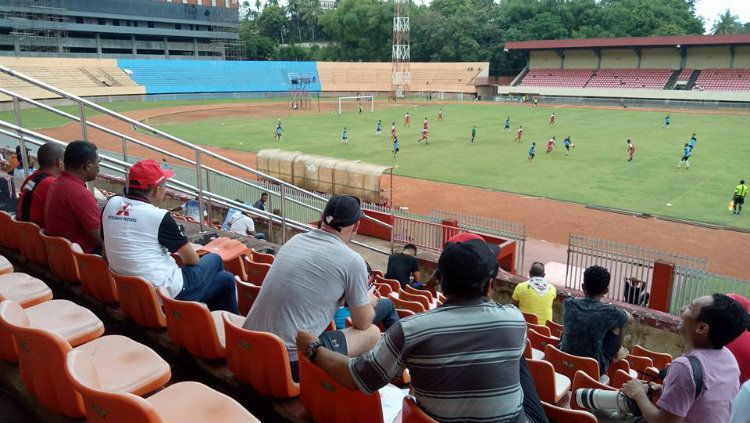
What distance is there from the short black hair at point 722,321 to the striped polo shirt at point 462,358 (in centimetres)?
129

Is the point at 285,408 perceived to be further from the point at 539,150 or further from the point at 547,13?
the point at 547,13

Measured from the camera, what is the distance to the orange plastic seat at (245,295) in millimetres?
4734

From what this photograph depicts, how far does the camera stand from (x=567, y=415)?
274 centimetres

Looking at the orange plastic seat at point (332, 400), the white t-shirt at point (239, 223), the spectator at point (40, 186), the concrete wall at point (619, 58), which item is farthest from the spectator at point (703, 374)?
the concrete wall at point (619, 58)

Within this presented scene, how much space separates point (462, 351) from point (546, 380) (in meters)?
1.64

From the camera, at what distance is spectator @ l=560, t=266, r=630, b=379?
180 inches

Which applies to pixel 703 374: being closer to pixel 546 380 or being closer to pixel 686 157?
pixel 546 380

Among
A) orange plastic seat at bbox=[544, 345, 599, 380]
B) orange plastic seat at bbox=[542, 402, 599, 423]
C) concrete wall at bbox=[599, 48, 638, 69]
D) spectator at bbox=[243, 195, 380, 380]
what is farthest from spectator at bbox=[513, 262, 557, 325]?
concrete wall at bbox=[599, 48, 638, 69]

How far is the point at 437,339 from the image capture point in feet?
7.86

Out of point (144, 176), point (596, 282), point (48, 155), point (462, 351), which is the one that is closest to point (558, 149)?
point (596, 282)

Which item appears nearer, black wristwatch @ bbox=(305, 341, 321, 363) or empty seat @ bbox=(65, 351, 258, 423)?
empty seat @ bbox=(65, 351, 258, 423)

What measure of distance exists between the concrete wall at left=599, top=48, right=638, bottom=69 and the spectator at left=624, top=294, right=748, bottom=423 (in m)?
72.7

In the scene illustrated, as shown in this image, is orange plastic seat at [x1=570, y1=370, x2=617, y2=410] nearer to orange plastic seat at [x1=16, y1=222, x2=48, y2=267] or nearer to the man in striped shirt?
the man in striped shirt

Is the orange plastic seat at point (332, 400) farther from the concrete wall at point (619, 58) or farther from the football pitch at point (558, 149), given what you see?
the concrete wall at point (619, 58)
